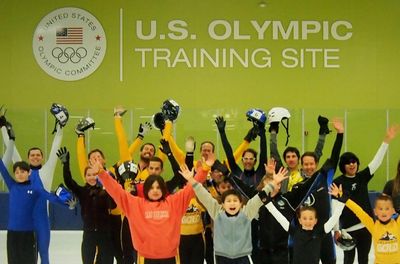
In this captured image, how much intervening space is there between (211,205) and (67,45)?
7652 millimetres

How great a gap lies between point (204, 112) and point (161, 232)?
712cm

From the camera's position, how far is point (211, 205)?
16.2 ft

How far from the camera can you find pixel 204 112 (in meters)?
11.6

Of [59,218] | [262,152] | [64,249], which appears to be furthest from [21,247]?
[59,218]

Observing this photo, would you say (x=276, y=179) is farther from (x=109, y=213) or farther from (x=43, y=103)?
(x=43, y=103)

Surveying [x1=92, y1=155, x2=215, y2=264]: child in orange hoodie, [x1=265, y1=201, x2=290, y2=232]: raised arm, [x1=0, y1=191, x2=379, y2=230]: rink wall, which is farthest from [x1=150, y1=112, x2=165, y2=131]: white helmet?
[x1=0, y1=191, x2=379, y2=230]: rink wall

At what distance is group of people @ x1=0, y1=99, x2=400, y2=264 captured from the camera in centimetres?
469

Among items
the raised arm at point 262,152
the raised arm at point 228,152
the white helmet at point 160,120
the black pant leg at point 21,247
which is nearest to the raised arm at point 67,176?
the black pant leg at point 21,247

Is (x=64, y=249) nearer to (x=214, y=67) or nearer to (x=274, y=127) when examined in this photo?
(x=274, y=127)

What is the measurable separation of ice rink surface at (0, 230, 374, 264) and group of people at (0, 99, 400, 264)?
1.68m

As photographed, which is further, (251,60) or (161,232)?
(251,60)

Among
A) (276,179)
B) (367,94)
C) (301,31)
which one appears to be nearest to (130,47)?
(301,31)

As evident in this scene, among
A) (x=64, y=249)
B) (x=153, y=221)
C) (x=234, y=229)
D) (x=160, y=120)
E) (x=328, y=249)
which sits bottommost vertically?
(x=64, y=249)

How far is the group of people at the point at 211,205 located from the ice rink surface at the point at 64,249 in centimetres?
168
